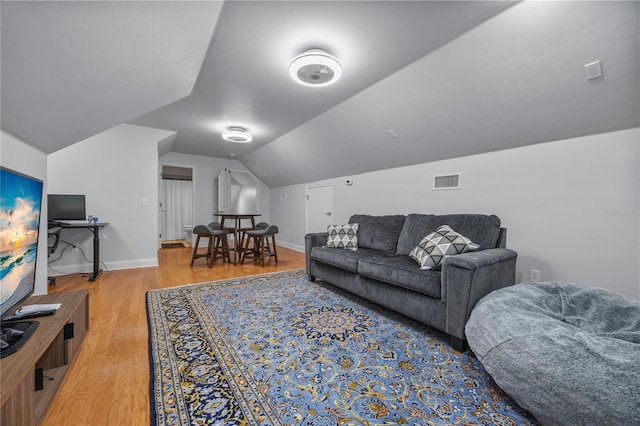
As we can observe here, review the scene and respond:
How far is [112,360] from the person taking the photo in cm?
170

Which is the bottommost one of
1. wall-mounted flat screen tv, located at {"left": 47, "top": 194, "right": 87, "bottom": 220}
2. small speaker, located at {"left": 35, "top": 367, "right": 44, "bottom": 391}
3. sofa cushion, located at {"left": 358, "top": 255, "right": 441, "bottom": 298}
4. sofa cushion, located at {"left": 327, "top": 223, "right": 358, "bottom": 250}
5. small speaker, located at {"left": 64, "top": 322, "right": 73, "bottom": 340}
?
small speaker, located at {"left": 35, "top": 367, "right": 44, "bottom": 391}

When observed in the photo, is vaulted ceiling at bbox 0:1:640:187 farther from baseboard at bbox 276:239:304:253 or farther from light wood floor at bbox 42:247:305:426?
baseboard at bbox 276:239:304:253

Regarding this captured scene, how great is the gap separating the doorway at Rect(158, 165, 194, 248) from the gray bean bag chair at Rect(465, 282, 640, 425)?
305 inches

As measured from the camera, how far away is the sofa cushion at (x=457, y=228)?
241 cm

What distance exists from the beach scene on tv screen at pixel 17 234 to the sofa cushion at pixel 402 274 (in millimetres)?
2365

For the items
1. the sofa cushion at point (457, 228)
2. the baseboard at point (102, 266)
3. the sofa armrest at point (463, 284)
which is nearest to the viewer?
the sofa armrest at point (463, 284)

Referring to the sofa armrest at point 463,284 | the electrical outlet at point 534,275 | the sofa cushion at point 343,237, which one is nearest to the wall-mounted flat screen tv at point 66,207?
the sofa cushion at point 343,237

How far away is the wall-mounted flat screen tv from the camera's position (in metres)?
3.47

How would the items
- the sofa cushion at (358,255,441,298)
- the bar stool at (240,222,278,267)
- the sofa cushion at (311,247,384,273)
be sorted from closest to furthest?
1. the sofa cushion at (358,255,441,298)
2. the sofa cushion at (311,247,384,273)
3. the bar stool at (240,222,278,267)

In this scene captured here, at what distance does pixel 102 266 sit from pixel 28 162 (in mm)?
2776

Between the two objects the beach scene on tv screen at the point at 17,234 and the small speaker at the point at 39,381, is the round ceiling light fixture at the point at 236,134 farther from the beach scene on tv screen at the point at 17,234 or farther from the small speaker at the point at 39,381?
the small speaker at the point at 39,381

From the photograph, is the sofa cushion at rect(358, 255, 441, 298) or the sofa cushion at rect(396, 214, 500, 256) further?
the sofa cushion at rect(396, 214, 500, 256)

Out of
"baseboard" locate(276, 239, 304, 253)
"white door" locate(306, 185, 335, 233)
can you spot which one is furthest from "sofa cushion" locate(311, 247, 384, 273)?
"baseboard" locate(276, 239, 304, 253)

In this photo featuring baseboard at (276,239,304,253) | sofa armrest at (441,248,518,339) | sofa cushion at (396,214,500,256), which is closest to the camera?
sofa armrest at (441,248,518,339)
